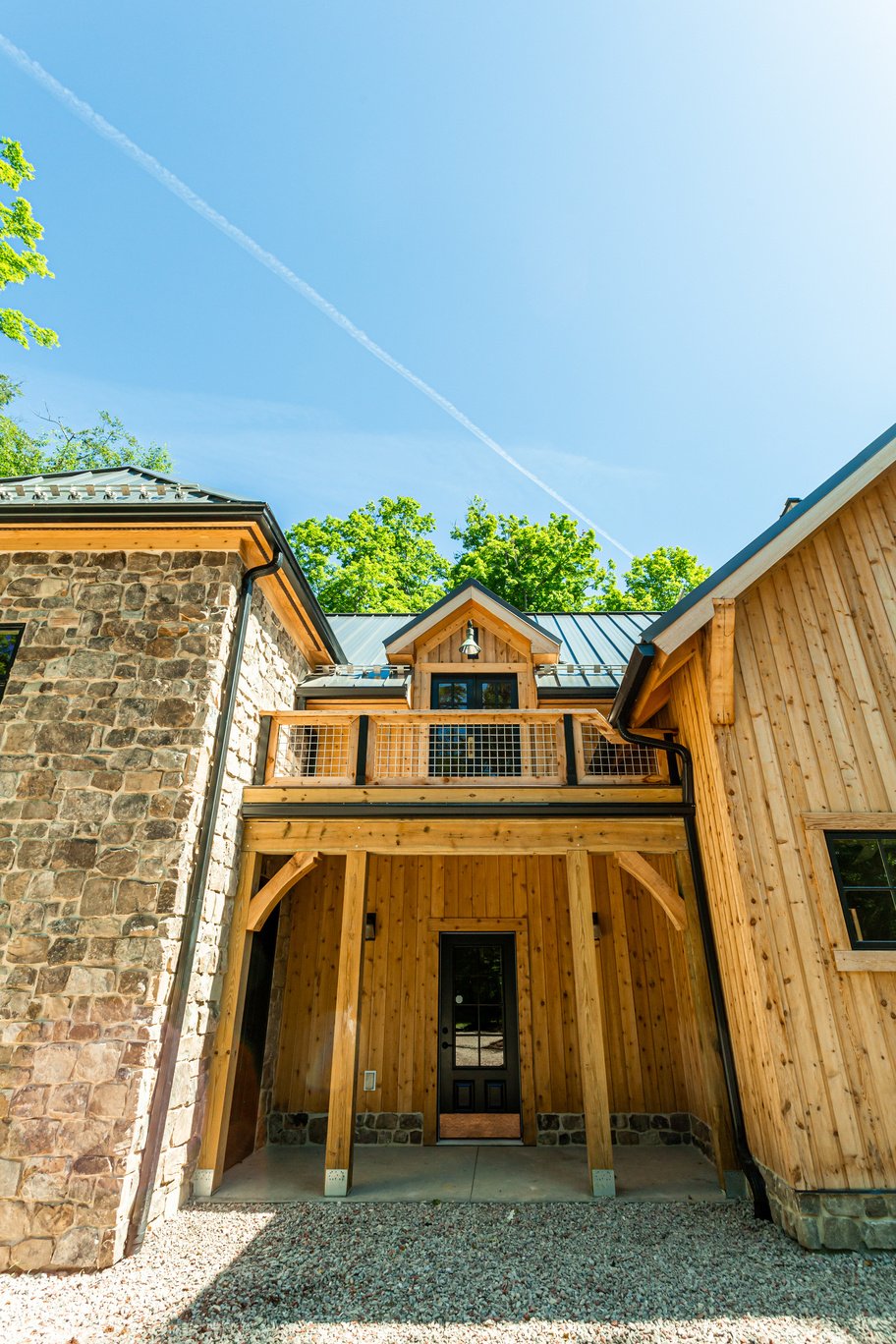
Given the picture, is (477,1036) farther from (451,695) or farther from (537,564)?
(537,564)

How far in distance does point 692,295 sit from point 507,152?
3606 mm

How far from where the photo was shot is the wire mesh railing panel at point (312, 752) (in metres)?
7.97

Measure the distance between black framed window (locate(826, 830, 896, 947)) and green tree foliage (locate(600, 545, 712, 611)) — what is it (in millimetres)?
15840

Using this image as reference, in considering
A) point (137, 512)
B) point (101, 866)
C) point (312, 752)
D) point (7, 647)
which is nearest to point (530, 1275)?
point (101, 866)

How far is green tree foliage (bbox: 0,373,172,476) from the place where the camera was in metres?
19.9

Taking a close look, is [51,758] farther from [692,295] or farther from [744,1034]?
[692,295]

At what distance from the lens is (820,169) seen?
7.75m

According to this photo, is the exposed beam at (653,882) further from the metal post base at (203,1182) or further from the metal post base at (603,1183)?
the metal post base at (203,1182)

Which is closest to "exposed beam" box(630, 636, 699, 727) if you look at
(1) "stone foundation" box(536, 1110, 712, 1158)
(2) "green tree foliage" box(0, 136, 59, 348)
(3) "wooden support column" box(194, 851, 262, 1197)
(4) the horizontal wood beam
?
(4) the horizontal wood beam

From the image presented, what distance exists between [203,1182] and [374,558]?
686 inches

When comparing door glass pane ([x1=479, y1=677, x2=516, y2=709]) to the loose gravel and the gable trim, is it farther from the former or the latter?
the loose gravel

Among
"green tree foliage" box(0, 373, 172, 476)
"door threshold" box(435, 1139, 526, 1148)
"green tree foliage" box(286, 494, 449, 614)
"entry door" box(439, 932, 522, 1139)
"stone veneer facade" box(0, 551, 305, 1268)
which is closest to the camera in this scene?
"stone veneer facade" box(0, 551, 305, 1268)

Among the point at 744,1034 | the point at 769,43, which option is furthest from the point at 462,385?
the point at 744,1034

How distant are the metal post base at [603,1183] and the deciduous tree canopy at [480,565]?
51.1 feet
